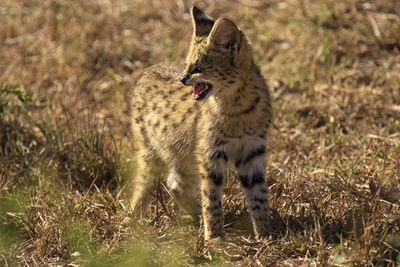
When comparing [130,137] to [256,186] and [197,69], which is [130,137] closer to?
[256,186]

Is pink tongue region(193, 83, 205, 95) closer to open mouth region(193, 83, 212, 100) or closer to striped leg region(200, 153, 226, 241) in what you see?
open mouth region(193, 83, 212, 100)

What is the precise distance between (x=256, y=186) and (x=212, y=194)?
1.16 feet

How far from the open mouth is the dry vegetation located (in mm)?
978

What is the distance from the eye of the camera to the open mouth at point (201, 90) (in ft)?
14.3

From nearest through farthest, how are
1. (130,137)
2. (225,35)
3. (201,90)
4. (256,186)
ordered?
1. (225,35)
2. (201,90)
3. (256,186)
4. (130,137)

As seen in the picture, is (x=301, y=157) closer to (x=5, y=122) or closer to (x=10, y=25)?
(x=5, y=122)

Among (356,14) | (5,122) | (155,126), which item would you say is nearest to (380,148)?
(155,126)

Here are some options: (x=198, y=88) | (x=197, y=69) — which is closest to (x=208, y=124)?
(x=198, y=88)

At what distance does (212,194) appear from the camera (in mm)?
4570

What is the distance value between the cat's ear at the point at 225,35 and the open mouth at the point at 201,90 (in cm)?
30

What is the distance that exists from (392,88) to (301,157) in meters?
1.53

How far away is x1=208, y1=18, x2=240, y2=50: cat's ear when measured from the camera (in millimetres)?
4230

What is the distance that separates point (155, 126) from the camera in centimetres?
507

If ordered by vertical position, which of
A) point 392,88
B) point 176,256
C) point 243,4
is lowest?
point 176,256
